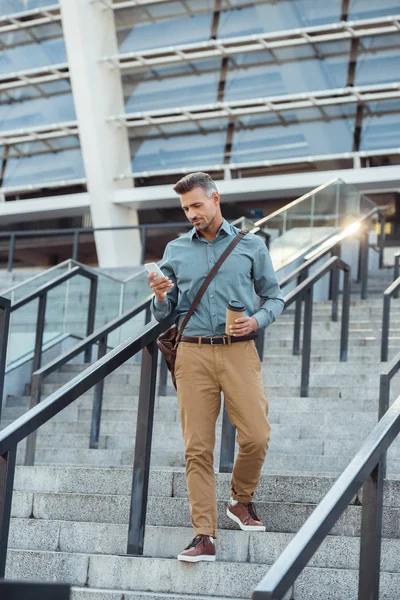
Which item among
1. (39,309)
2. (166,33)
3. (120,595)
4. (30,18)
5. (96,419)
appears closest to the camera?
(120,595)

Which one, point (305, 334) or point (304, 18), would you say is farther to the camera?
point (304, 18)

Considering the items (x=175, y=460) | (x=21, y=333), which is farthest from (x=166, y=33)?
(x=175, y=460)

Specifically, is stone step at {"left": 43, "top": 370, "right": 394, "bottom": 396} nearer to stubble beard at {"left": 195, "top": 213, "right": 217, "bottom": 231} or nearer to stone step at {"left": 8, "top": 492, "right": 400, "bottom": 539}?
stone step at {"left": 8, "top": 492, "right": 400, "bottom": 539}

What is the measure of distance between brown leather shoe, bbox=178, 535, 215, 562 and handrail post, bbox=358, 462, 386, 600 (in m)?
1.03

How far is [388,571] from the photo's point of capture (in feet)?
14.0

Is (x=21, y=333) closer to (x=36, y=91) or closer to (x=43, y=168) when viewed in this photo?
(x=43, y=168)

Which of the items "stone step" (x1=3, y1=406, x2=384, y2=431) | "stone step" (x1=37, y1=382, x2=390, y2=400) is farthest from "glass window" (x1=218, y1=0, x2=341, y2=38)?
"stone step" (x1=3, y1=406, x2=384, y2=431)

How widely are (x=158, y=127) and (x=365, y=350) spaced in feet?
49.1

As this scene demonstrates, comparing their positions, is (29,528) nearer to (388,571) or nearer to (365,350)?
(388,571)

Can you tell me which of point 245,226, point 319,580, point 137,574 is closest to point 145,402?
point 137,574

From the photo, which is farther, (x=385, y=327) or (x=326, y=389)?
(x=385, y=327)

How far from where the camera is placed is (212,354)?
450 centimetres

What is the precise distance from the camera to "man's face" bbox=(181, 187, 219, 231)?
4.48 metres

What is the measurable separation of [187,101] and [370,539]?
66.2ft
